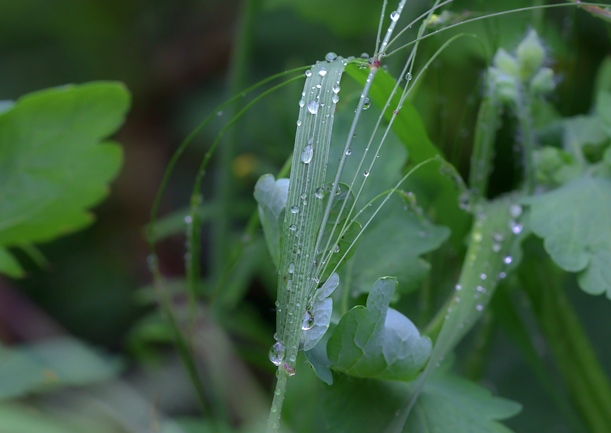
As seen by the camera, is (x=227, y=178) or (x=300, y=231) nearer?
(x=300, y=231)

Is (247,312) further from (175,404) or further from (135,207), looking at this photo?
(135,207)

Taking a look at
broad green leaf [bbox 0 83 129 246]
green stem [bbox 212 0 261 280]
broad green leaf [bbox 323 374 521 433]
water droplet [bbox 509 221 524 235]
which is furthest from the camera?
green stem [bbox 212 0 261 280]

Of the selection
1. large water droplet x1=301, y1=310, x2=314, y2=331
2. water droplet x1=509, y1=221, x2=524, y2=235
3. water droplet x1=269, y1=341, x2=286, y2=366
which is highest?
water droplet x1=509, y1=221, x2=524, y2=235

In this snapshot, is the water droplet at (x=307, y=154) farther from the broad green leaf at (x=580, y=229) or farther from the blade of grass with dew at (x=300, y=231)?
the broad green leaf at (x=580, y=229)

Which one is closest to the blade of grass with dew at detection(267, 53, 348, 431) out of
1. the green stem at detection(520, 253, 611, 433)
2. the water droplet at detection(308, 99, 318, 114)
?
the water droplet at detection(308, 99, 318, 114)

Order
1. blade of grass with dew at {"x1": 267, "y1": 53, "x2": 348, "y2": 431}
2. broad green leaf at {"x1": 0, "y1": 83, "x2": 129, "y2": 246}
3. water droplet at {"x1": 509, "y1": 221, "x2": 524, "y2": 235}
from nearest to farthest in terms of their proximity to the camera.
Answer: blade of grass with dew at {"x1": 267, "y1": 53, "x2": 348, "y2": 431}, water droplet at {"x1": 509, "y1": 221, "x2": 524, "y2": 235}, broad green leaf at {"x1": 0, "y1": 83, "x2": 129, "y2": 246}

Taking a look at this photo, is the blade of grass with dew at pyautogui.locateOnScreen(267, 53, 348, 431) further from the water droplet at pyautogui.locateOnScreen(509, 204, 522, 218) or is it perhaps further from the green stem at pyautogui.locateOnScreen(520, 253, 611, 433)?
the green stem at pyautogui.locateOnScreen(520, 253, 611, 433)

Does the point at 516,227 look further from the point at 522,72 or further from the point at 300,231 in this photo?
the point at 300,231

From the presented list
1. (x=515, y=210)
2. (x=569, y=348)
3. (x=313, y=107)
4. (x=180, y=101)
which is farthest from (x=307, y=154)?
(x=180, y=101)
